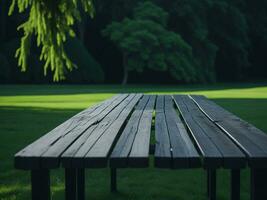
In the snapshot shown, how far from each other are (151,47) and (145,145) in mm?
38484

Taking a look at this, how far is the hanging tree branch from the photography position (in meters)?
4.61

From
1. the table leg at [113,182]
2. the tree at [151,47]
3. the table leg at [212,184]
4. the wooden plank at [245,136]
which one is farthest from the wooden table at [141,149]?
the tree at [151,47]

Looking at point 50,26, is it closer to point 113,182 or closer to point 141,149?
point 113,182

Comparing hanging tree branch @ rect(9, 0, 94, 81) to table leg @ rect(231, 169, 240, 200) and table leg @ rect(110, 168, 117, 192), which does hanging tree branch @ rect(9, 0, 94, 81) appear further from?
table leg @ rect(231, 169, 240, 200)

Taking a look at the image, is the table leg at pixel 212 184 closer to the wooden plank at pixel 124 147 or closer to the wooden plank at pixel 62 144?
the wooden plank at pixel 124 147

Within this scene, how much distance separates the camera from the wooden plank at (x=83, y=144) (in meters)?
2.82

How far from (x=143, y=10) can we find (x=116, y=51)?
230 inches

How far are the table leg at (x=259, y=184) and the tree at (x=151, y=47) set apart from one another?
3749 centimetres

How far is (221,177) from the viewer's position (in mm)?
6371

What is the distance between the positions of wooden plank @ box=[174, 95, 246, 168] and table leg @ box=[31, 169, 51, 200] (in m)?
0.91

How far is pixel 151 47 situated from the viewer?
41406mm

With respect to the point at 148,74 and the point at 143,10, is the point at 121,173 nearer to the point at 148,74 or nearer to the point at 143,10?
the point at 143,10

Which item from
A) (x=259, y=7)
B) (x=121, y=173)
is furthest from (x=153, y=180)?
(x=259, y=7)

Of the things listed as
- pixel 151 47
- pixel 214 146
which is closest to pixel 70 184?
pixel 214 146
